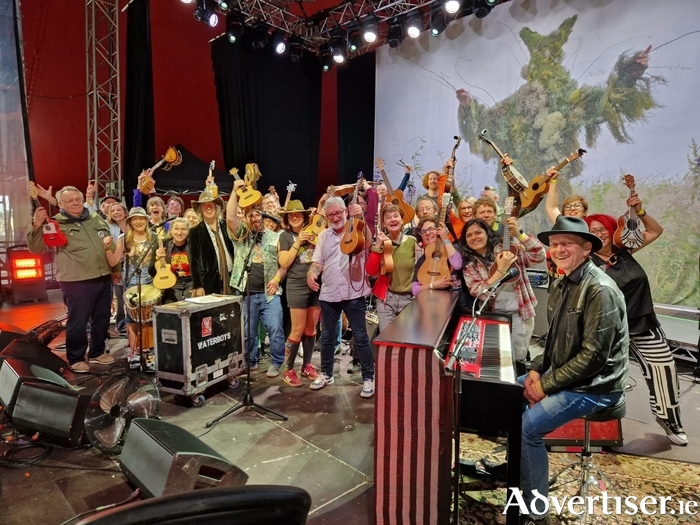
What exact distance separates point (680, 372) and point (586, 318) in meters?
4.24

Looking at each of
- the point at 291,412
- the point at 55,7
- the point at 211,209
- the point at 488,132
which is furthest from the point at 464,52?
the point at 55,7

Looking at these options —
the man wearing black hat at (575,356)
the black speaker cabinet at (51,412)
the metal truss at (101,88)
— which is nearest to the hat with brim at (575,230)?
the man wearing black hat at (575,356)

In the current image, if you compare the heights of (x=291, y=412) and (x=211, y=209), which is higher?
(x=211, y=209)

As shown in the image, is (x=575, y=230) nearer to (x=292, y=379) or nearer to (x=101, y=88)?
(x=292, y=379)

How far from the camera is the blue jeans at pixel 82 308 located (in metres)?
4.80

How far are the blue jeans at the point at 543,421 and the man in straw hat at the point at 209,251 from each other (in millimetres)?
3555

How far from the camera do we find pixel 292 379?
4.55 m

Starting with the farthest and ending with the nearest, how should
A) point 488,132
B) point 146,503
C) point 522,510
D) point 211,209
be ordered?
point 488,132 < point 211,209 < point 522,510 < point 146,503

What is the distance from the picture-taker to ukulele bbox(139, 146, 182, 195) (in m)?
6.61

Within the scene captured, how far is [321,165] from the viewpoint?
40.2ft

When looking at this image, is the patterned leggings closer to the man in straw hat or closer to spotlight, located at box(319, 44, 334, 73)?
the man in straw hat

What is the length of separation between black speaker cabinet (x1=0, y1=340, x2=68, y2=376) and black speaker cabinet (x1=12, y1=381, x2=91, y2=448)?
21.9 inches

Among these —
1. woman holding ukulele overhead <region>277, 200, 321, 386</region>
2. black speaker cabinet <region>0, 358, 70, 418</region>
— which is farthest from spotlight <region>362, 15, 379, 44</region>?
black speaker cabinet <region>0, 358, 70, 418</region>

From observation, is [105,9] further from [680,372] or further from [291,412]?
Result: [680,372]
